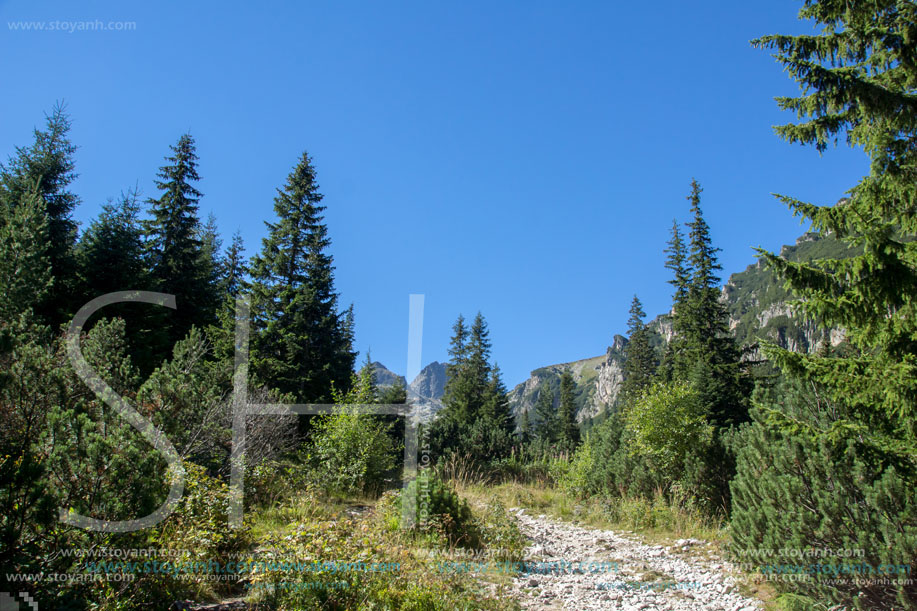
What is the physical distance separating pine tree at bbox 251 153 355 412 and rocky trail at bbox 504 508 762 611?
1495cm

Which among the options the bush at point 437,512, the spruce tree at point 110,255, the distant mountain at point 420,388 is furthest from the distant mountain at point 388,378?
the spruce tree at point 110,255

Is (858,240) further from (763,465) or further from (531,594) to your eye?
(531,594)

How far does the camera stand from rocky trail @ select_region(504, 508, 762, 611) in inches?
216

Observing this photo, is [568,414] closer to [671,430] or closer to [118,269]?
[671,430]

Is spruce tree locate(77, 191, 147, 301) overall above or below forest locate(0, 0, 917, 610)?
above

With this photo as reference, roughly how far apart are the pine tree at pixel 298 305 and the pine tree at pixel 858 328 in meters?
18.4

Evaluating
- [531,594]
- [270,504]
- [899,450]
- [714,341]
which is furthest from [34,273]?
[714,341]

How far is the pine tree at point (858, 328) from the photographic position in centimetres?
453

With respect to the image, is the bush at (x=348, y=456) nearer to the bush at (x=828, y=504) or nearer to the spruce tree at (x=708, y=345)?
the bush at (x=828, y=504)

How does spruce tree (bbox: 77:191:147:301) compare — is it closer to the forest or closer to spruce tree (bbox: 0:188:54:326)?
spruce tree (bbox: 0:188:54:326)

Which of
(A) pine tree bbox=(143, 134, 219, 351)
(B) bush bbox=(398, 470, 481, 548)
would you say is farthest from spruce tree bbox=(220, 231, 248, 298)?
(B) bush bbox=(398, 470, 481, 548)

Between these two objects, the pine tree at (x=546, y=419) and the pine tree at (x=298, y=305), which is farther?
the pine tree at (x=546, y=419)

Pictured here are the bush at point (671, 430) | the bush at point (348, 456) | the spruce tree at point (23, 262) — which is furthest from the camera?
the spruce tree at point (23, 262)

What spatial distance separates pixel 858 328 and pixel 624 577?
4.53 meters
